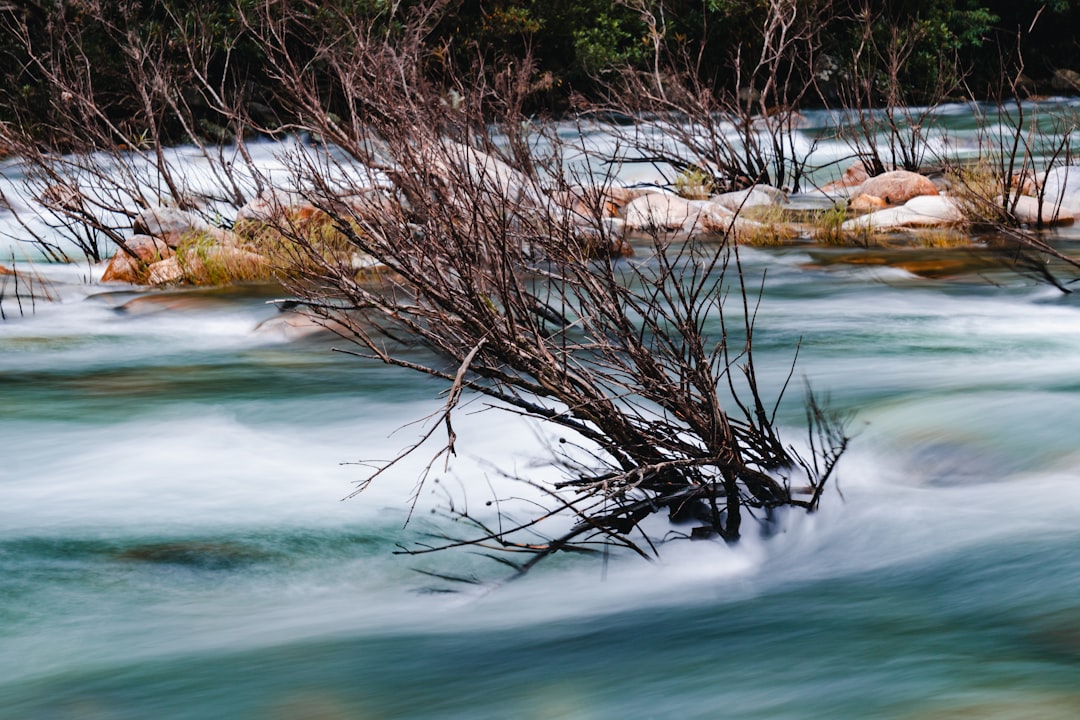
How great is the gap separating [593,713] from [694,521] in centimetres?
119

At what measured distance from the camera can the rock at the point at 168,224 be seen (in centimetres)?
974

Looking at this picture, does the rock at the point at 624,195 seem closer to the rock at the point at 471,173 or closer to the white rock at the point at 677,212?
the white rock at the point at 677,212

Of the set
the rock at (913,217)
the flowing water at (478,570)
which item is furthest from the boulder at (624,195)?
the flowing water at (478,570)

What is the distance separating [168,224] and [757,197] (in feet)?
17.4

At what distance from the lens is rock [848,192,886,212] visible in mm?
11633

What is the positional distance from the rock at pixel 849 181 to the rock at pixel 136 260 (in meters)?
7.02

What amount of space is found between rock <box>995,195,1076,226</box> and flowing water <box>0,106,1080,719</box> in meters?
4.49

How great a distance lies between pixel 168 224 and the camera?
987 centimetres

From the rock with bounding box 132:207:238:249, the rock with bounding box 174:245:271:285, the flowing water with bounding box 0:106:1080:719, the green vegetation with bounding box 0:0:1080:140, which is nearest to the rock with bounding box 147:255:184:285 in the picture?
the rock with bounding box 174:245:271:285

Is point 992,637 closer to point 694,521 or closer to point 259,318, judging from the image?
point 694,521

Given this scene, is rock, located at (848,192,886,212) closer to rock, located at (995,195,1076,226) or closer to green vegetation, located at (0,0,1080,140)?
rock, located at (995,195,1076,226)

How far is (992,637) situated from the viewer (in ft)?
10.7

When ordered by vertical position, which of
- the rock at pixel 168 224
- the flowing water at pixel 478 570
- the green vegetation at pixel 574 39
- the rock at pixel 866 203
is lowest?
the flowing water at pixel 478 570

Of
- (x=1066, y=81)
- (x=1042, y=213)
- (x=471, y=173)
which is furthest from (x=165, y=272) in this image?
(x=1066, y=81)
